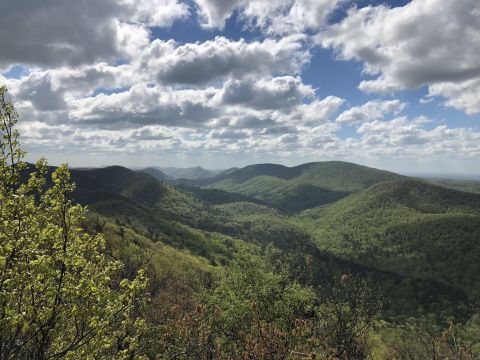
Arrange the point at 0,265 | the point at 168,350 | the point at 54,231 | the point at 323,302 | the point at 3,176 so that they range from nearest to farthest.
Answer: the point at 0,265
the point at 54,231
the point at 3,176
the point at 323,302
the point at 168,350

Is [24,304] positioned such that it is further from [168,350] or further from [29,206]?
[168,350]

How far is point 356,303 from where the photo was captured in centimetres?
1986

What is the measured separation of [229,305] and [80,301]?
26.5 m

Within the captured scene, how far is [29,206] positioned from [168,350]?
2208cm

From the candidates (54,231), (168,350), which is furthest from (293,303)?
(54,231)

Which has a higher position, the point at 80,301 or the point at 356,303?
the point at 80,301

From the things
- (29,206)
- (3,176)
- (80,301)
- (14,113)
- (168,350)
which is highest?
(14,113)

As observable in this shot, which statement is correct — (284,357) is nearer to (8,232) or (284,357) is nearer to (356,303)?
(356,303)

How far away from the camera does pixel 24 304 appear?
44.4ft

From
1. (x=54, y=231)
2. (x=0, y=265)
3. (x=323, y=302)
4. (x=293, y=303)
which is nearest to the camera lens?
(x=0, y=265)

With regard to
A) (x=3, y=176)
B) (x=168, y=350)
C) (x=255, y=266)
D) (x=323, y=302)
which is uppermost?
(x=3, y=176)

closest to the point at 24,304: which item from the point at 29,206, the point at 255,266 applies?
the point at 29,206

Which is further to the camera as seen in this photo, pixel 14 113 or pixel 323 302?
pixel 323 302

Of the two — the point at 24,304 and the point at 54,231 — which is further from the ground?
the point at 54,231
